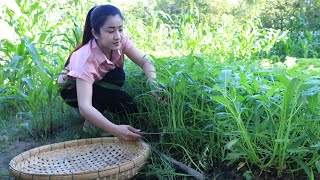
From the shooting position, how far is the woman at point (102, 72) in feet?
5.92

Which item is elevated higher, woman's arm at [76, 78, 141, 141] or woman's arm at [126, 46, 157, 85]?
woman's arm at [126, 46, 157, 85]

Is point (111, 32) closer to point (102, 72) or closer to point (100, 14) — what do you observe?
point (100, 14)

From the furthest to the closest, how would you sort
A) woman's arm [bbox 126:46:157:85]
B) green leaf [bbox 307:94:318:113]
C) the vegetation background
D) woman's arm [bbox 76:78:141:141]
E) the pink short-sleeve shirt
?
woman's arm [bbox 126:46:157:85], the pink short-sleeve shirt, woman's arm [bbox 76:78:141:141], the vegetation background, green leaf [bbox 307:94:318:113]

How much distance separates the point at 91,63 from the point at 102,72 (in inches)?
5.7

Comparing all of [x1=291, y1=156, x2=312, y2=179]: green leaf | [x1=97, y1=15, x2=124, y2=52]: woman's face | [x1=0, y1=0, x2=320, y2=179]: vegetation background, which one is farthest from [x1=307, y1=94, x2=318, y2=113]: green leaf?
[x1=97, y1=15, x2=124, y2=52]: woman's face

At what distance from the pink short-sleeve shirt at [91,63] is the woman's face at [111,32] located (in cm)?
10

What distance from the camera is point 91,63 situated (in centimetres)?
201

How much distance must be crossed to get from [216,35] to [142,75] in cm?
208

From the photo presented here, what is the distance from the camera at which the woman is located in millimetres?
1804

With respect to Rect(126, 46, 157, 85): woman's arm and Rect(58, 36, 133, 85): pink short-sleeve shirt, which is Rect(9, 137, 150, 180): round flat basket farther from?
Rect(126, 46, 157, 85): woman's arm

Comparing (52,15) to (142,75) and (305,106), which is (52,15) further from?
(305,106)

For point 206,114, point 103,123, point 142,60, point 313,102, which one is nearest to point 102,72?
point 142,60

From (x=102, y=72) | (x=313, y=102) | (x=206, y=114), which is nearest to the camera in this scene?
(x=313, y=102)

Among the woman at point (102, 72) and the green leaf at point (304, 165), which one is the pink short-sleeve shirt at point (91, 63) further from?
the green leaf at point (304, 165)
